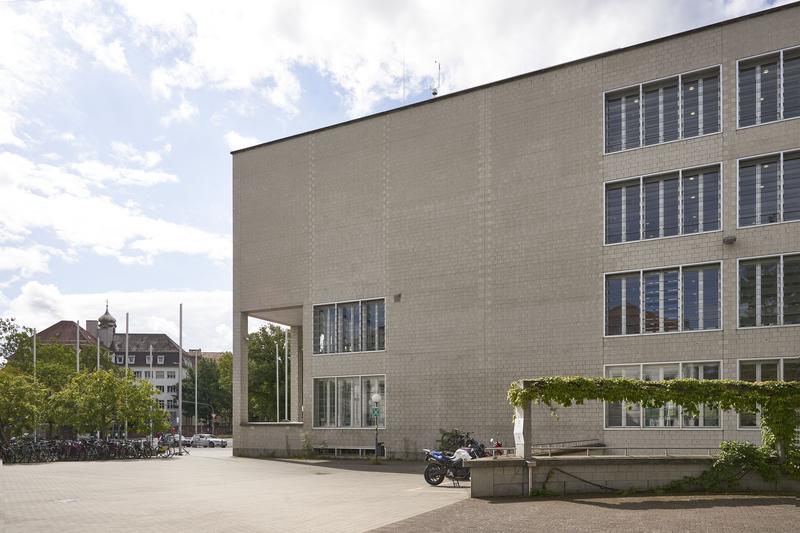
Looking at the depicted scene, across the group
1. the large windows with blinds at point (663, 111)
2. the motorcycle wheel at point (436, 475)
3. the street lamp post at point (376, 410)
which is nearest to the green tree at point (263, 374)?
the street lamp post at point (376, 410)

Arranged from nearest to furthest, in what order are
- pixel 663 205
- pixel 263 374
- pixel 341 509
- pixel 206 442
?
1. pixel 341 509
2. pixel 663 205
3. pixel 206 442
4. pixel 263 374

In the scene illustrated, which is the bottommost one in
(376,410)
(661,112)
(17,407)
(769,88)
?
(17,407)

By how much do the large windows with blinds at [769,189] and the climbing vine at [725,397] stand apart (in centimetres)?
853

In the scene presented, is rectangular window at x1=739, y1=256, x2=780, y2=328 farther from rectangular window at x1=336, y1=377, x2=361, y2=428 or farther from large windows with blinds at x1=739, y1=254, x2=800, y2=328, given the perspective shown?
rectangular window at x1=336, y1=377, x2=361, y2=428

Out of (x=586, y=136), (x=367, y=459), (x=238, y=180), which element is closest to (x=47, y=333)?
(x=238, y=180)

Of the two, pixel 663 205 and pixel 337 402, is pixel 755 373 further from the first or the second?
pixel 337 402

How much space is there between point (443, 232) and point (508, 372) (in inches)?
261

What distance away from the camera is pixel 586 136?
30.2 meters

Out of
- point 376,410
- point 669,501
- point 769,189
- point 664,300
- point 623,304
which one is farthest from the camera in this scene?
point 376,410

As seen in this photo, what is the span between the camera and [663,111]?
28.9 m

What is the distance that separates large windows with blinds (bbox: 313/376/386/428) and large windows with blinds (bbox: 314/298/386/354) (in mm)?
1424

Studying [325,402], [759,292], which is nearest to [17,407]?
[325,402]

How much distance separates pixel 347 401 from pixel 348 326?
3.46m

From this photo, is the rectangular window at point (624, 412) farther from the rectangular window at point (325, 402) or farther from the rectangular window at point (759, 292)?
the rectangular window at point (325, 402)
